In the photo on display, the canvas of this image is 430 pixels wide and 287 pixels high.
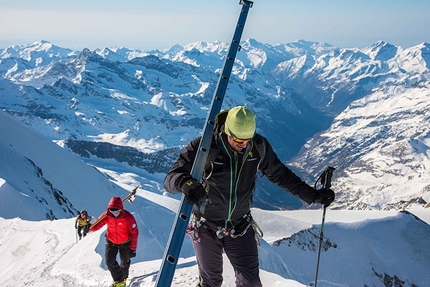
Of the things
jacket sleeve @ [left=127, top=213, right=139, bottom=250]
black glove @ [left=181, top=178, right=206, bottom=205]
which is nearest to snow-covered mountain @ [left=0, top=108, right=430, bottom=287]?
jacket sleeve @ [left=127, top=213, right=139, bottom=250]

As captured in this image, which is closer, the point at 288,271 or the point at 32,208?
the point at 288,271

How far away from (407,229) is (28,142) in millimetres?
66777

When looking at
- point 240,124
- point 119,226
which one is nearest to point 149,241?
point 119,226

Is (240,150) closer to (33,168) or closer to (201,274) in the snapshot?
(201,274)

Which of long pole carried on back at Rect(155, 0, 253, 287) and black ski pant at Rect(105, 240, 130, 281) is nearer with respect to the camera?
long pole carried on back at Rect(155, 0, 253, 287)

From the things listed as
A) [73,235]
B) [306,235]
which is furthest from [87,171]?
[73,235]

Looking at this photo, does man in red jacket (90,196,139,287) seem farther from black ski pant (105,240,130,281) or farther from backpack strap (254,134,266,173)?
backpack strap (254,134,266,173)

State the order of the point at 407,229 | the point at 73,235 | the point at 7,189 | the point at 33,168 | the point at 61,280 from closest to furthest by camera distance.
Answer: the point at 61,280
the point at 73,235
the point at 7,189
the point at 407,229
the point at 33,168

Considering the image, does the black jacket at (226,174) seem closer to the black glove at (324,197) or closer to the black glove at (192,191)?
the black glove at (192,191)

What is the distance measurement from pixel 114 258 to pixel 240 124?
252 inches

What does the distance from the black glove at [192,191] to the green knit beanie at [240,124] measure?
3.78 ft

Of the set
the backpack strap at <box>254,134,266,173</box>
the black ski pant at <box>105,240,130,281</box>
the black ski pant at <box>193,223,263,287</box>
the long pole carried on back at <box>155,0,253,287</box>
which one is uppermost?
the backpack strap at <box>254,134,266,173</box>

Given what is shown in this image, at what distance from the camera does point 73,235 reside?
835 inches

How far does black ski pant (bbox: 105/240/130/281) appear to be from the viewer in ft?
34.6
